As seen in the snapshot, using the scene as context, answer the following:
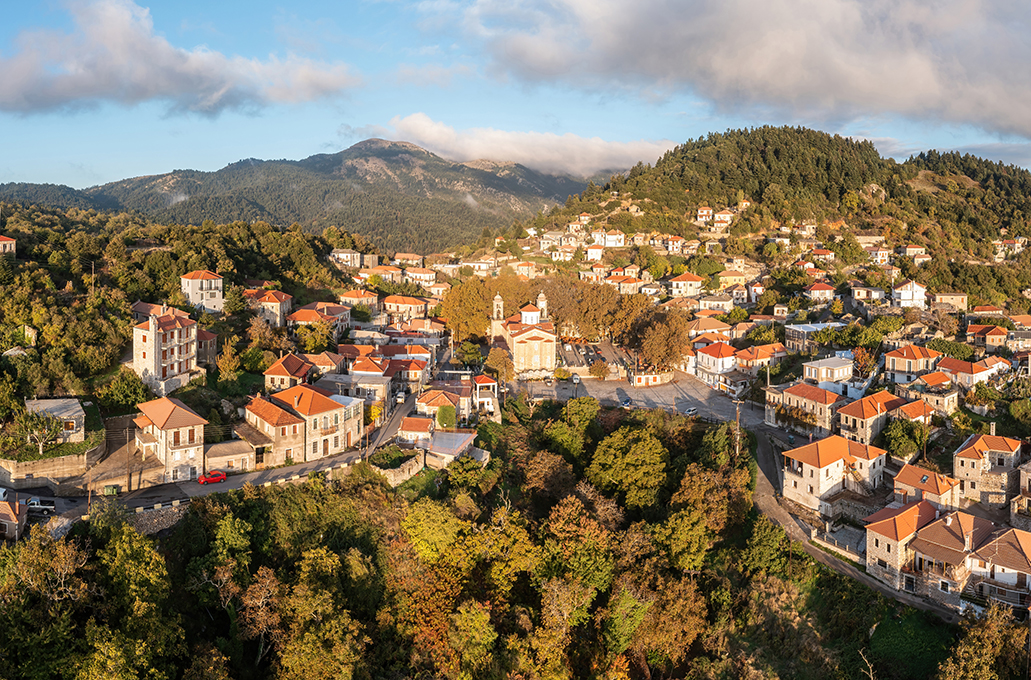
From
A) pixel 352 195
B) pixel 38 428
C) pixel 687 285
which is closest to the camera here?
pixel 38 428

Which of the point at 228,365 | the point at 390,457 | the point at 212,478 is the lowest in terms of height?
the point at 212,478

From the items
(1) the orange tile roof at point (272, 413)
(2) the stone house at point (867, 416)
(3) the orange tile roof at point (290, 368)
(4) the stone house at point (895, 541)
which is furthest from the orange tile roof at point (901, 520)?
(3) the orange tile roof at point (290, 368)

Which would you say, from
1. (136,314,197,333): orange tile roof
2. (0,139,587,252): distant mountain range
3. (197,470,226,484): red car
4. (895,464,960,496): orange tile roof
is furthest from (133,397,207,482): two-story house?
(0,139,587,252): distant mountain range

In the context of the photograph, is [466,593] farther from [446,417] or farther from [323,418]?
[446,417]

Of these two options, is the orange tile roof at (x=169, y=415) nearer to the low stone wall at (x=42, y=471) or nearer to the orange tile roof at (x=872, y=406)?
the low stone wall at (x=42, y=471)

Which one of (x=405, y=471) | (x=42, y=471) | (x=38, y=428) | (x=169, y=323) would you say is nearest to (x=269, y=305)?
(x=169, y=323)

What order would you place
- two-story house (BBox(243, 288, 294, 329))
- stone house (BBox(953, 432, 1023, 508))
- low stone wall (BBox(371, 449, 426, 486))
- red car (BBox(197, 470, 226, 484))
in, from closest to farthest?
red car (BBox(197, 470, 226, 484)), low stone wall (BBox(371, 449, 426, 486)), stone house (BBox(953, 432, 1023, 508)), two-story house (BBox(243, 288, 294, 329))

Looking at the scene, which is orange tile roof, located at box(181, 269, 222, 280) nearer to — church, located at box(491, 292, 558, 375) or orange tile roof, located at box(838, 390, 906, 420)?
church, located at box(491, 292, 558, 375)
